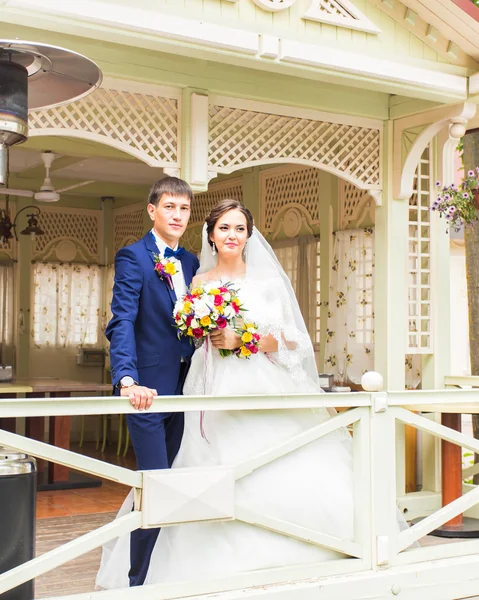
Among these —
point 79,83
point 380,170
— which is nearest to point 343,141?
point 380,170

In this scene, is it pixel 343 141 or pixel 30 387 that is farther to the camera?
pixel 30 387

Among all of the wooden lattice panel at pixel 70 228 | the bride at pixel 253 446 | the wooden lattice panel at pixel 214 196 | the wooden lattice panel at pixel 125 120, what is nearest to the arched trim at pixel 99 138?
the wooden lattice panel at pixel 125 120

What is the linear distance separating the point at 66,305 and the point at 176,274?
26.7ft

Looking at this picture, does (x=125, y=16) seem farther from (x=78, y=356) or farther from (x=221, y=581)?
(x=78, y=356)

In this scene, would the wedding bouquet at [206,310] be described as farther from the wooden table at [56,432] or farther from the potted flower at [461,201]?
the wooden table at [56,432]

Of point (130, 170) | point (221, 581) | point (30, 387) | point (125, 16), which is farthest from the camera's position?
point (130, 170)

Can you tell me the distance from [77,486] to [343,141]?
398 centimetres

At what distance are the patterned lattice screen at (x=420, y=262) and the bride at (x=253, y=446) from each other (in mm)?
2704

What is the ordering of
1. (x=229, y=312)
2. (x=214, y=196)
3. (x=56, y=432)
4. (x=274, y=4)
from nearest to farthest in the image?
(x=229, y=312)
(x=274, y=4)
(x=56, y=432)
(x=214, y=196)

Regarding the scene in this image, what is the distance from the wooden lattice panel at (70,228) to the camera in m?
11.8

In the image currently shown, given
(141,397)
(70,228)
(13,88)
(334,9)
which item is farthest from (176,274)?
(70,228)

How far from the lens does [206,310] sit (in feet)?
12.4

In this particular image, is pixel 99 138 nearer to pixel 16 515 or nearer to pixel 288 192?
pixel 16 515

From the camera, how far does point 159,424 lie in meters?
3.85
